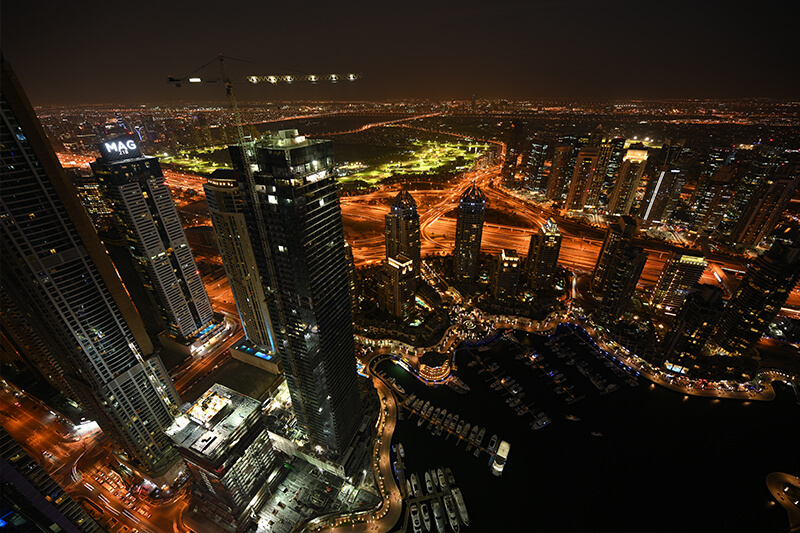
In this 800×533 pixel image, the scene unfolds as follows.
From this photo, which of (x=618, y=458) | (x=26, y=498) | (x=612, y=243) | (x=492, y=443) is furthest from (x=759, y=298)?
(x=26, y=498)

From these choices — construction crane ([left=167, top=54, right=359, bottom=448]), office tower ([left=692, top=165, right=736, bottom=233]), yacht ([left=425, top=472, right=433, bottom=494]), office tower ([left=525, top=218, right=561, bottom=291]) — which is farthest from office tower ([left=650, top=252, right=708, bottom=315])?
construction crane ([left=167, top=54, right=359, bottom=448])

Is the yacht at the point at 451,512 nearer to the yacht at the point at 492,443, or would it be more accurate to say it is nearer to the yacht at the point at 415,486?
the yacht at the point at 415,486

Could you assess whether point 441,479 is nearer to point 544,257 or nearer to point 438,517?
point 438,517

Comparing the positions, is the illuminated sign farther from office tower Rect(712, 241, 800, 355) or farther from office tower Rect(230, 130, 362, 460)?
office tower Rect(712, 241, 800, 355)

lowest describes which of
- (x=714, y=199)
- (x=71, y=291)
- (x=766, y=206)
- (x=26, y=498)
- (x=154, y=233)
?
(x=714, y=199)

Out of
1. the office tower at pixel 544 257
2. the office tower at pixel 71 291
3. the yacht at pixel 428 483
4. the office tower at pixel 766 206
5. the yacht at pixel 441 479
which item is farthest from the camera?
the office tower at pixel 766 206

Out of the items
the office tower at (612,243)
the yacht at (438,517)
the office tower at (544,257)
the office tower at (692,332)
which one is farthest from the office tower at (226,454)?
the office tower at (612,243)

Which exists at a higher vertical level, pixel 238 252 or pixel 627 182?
pixel 238 252
